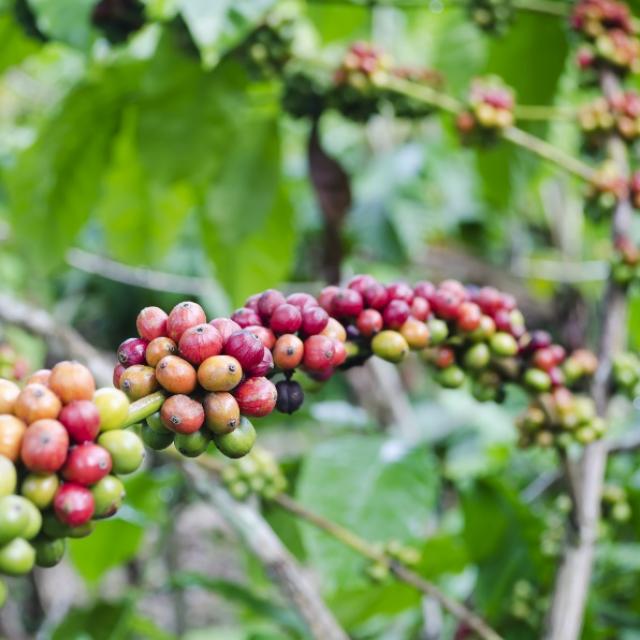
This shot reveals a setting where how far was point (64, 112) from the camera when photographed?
1221 millimetres

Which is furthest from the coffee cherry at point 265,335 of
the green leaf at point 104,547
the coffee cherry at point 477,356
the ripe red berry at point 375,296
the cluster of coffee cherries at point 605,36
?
the green leaf at point 104,547

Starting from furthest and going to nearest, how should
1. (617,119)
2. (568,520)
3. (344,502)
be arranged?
(344,502) → (617,119) → (568,520)

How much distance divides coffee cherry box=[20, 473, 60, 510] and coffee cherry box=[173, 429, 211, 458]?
8 cm

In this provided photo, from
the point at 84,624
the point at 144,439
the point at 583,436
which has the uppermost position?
the point at 144,439

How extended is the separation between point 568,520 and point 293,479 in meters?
0.67

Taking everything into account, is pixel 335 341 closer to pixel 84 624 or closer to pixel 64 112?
pixel 64 112

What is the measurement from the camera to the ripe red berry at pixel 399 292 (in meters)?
0.60

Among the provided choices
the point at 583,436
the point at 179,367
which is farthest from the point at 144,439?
the point at 583,436

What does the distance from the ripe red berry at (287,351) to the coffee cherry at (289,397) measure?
0.08 ft

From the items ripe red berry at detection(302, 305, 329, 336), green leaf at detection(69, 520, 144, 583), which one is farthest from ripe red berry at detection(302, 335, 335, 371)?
green leaf at detection(69, 520, 144, 583)

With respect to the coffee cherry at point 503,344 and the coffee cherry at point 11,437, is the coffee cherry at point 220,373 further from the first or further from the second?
the coffee cherry at point 503,344

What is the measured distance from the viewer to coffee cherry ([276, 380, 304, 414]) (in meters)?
0.51

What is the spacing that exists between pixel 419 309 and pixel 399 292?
1.0 inches

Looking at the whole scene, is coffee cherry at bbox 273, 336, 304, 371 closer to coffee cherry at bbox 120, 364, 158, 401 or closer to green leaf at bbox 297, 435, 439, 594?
coffee cherry at bbox 120, 364, 158, 401
